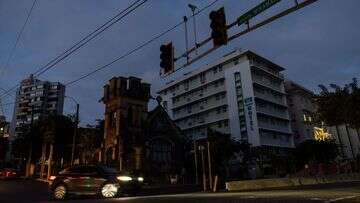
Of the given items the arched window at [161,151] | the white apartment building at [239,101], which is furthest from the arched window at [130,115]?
the white apartment building at [239,101]

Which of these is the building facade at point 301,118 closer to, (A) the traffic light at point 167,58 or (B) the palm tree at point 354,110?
(B) the palm tree at point 354,110

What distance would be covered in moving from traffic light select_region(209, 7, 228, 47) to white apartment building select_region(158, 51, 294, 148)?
5147 centimetres

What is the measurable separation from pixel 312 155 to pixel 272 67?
67.1 feet

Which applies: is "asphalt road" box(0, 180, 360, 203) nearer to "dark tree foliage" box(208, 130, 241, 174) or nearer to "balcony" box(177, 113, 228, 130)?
"dark tree foliage" box(208, 130, 241, 174)

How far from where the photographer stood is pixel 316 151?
228 feet

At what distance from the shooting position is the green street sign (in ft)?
39.7

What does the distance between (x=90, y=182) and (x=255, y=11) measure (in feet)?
37.1

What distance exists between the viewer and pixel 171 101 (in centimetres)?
8938

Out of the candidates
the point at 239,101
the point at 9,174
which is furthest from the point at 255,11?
the point at 239,101

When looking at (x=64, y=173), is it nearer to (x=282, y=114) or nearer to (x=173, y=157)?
(x=173, y=157)

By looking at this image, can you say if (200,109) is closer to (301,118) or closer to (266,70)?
(266,70)

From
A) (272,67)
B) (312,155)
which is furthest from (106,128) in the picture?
(272,67)

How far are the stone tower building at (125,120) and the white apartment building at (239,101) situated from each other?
82.5 ft

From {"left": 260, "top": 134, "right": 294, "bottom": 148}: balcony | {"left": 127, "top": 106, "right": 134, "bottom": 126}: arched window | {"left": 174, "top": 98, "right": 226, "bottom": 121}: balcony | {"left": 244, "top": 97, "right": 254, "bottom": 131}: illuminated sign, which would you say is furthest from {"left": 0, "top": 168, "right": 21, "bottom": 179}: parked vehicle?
{"left": 174, "top": 98, "right": 226, "bottom": 121}: balcony
